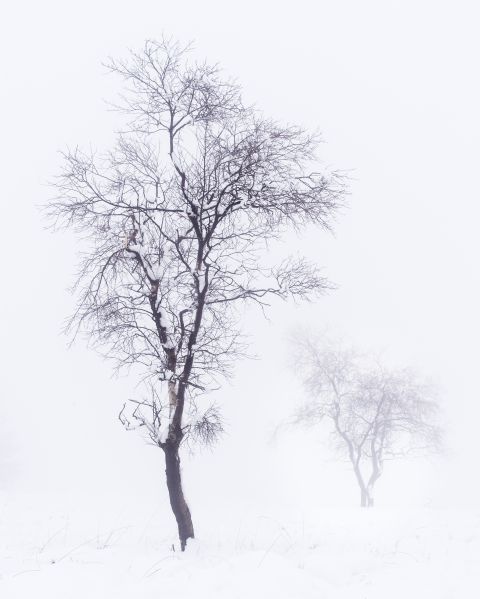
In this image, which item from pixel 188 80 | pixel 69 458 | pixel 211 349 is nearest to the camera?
pixel 188 80

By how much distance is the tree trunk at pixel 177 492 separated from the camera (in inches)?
346

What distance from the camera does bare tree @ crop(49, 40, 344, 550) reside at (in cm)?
863

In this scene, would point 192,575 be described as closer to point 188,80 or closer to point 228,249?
point 228,249

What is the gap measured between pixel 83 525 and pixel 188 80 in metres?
14.1

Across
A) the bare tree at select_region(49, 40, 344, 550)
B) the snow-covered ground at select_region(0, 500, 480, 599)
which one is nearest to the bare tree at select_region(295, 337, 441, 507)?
the snow-covered ground at select_region(0, 500, 480, 599)

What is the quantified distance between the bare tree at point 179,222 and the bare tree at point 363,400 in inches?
715

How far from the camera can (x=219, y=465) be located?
13712cm

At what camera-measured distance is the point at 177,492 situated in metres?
9.07

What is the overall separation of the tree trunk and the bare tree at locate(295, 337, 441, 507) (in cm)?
1876

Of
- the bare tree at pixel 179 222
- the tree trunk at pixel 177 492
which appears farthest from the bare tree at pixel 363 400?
the tree trunk at pixel 177 492

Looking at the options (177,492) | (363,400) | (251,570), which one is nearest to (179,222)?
(177,492)

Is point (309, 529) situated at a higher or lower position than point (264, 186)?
lower

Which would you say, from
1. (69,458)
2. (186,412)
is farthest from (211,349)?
(69,458)

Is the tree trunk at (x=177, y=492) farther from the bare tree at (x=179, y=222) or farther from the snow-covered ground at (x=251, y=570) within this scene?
the snow-covered ground at (x=251, y=570)
